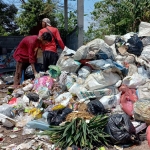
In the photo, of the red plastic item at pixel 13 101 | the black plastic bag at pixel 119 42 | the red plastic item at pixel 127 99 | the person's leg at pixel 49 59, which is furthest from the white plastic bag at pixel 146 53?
the red plastic item at pixel 13 101

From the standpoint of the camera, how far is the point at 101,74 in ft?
14.6

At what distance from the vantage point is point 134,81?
4395 mm

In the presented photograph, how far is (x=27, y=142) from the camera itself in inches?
133

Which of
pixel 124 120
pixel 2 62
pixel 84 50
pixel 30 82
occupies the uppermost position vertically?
pixel 84 50

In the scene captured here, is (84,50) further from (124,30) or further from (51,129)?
(124,30)

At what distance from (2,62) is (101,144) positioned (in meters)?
6.73

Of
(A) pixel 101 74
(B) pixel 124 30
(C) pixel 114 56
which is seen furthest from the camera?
(B) pixel 124 30

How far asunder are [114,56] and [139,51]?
543mm

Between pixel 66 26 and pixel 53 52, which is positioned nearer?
pixel 53 52

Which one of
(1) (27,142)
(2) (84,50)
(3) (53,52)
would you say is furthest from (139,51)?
(1) (27,142)

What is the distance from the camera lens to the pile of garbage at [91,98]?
10.5 ft

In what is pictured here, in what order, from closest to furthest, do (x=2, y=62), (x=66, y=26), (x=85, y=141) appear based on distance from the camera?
(x=85, y=141) < (x=2, y=62) < (x=66, y=26)

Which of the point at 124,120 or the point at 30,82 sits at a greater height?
the point at 124,120

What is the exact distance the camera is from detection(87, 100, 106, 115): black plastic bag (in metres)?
3.81
